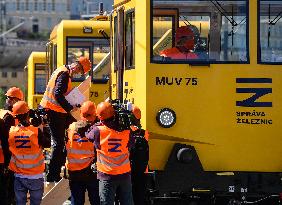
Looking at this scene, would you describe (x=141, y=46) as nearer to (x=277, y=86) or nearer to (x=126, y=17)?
(x=126, y=17)

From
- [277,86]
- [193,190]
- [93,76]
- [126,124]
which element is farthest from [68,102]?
[93,76]

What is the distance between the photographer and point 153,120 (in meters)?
10.6

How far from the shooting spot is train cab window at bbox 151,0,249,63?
35.3 ft

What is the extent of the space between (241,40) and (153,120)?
5.03 feet

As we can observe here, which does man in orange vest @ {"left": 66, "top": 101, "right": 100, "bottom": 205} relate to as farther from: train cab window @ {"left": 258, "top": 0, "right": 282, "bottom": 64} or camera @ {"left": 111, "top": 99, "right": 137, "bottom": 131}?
train cab window @ {"left": 258, "top": 0, "right": 282, "bottom": 64}

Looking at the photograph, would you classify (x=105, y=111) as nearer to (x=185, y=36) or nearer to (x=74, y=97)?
(x=74, y=97)

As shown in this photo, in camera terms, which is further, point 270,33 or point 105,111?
point 270,33

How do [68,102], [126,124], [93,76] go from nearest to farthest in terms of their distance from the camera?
1. [126,124]
2. [68,102]
3. [93,76]

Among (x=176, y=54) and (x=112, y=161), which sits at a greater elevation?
(x=176, y=54)

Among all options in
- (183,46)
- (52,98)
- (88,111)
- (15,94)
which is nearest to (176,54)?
(183,46)

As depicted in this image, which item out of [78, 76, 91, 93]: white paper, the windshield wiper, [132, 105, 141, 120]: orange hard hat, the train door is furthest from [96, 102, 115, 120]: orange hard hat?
the windshield wiper

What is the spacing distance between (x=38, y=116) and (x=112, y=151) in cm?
200

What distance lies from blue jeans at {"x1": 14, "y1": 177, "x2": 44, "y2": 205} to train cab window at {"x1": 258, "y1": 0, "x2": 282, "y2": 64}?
3245 millimetres

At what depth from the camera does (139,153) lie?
10.2 metres
